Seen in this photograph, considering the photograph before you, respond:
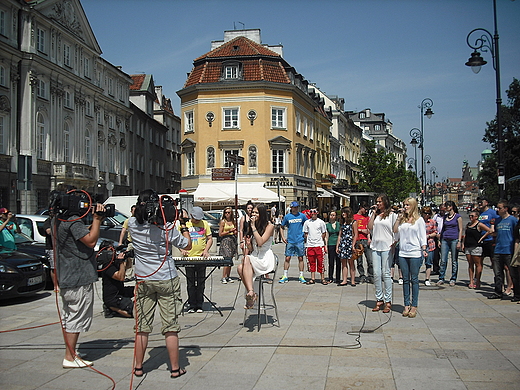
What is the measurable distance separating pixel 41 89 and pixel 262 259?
30.4 meters

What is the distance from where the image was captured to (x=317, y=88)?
69688 mm

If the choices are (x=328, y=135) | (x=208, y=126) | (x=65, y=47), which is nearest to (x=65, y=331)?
(x=65, y=47)

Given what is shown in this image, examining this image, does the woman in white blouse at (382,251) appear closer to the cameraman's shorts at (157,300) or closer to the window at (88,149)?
the cameraman's shorts at (157,300)

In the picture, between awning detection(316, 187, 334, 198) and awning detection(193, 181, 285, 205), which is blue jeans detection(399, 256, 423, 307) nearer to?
awning detection(193, 181, 285, 205)

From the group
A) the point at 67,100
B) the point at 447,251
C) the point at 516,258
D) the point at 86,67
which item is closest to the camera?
the point at 516,258

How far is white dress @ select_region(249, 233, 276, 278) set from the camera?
7906 millimetres

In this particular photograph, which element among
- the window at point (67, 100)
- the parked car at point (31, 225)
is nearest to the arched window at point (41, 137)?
the window at point (67, 100)

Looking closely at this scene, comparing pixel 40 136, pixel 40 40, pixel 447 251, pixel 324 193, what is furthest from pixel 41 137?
pixel 447 251

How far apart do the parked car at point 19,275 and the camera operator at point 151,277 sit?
5.31 meters

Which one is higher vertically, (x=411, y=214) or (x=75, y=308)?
(x=411, y=214)

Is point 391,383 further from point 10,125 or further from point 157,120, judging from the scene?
point 157,120

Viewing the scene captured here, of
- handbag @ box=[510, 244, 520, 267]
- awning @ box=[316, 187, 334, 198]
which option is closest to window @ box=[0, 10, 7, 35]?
handbag @ box=[510, 244, 520, 267]

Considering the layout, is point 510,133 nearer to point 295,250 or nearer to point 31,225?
point 295,250

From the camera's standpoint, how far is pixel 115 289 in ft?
29.7
